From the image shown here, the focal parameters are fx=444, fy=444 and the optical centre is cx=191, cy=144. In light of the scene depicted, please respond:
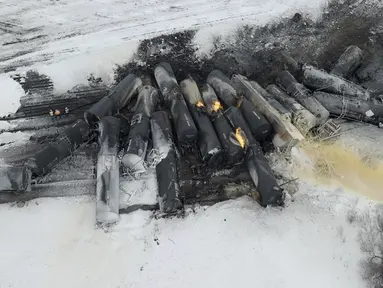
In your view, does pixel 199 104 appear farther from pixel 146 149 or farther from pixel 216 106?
pixel 146 149

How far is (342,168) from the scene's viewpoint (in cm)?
1191

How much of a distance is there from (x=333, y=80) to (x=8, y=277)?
10306 mm

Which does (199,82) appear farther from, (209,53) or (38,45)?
(38,45)

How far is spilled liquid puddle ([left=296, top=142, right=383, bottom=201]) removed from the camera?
38.0 feet

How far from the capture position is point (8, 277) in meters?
9.70

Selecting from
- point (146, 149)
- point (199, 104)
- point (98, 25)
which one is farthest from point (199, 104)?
point (98, 25)

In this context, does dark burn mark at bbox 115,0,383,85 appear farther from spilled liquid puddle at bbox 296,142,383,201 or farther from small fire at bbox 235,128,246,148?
spilled liquid puddle at bbox 296,142,383,201

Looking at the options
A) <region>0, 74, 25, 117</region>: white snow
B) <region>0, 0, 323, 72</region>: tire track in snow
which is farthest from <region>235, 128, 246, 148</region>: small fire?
<region>0, 74, 25, 117</region>: white snow

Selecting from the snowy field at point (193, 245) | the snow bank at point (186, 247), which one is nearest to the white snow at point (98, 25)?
the snowy field at point (193, 245)

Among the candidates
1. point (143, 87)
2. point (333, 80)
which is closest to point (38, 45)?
point (143, 87)

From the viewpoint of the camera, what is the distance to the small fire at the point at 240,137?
11500mm

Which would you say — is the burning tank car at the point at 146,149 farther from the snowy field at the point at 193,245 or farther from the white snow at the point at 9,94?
the snowy field at the point at 193,245

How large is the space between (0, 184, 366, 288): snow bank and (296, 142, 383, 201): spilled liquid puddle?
674 mm

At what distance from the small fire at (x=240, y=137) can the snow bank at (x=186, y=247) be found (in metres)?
1.51
